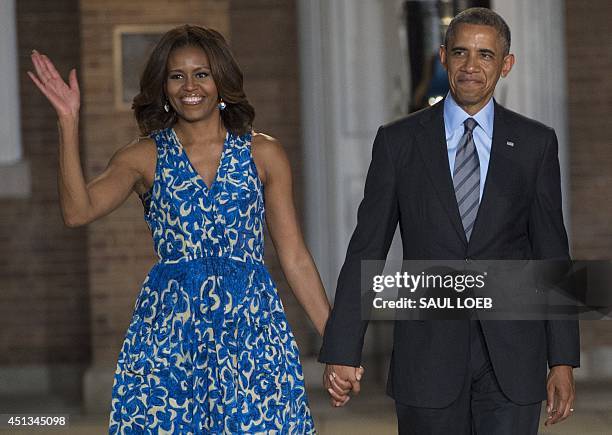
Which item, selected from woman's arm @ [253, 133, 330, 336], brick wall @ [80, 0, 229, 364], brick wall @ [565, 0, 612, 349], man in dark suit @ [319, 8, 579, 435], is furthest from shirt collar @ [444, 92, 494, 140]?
brick wall @ [565, 0, 612, 349]

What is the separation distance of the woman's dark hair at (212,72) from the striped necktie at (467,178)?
733mm

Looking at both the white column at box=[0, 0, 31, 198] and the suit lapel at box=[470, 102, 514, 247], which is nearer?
the suit lapel at box=[470, 102, 514, 247]

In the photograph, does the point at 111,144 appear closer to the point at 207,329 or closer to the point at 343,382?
the point at 207,329

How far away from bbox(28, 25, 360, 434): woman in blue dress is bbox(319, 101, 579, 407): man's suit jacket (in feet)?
0.82

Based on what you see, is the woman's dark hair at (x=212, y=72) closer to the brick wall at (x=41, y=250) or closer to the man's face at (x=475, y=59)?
the man's face at (x=475, y=59)

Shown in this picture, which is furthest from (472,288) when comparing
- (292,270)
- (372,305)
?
(292,270)

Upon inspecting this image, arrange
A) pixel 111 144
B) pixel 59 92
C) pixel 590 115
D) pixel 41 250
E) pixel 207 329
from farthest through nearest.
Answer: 1. pixel 41 250
2. pixel 590 115
3. pixel 111 144
4. pixel 207 329
5. pixel 59 92

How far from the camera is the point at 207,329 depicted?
416 cm

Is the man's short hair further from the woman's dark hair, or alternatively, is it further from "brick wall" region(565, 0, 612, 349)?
"brick wall" region(565, 0, 612, 349)

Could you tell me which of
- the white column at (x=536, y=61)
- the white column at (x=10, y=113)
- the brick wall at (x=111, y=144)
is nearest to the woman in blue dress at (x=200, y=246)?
the brick wall at (x=111, y=144)

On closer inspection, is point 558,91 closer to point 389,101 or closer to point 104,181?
point 389,101

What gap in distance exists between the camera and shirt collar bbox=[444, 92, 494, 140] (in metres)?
4.03

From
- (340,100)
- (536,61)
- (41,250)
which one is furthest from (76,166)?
(41,250)

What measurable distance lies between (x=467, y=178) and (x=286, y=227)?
2.24ft
